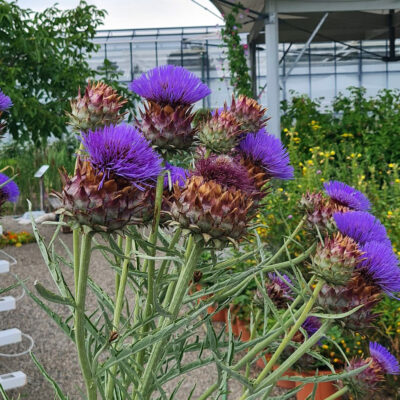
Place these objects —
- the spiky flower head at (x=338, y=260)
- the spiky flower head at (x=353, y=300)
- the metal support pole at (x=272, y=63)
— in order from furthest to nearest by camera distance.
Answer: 1. the metal support pole at (x=272, y=63)
2. the spiky flower head at (x=353, y=300)
3. the spiky flower head at (x=338, y=260)

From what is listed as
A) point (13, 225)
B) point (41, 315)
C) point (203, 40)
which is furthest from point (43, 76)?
point (203, 40)

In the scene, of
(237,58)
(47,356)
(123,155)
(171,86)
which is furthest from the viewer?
(237,58)

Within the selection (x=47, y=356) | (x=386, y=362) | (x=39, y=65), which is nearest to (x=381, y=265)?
(x=386, y=362)

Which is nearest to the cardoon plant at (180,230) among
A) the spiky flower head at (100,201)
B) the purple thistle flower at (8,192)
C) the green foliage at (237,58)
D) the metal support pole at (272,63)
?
the spiky flower head at (100,201)

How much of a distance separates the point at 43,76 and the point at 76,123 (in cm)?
557

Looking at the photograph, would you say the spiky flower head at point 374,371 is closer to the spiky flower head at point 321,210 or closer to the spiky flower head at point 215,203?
the spiky flower head at point 321,210

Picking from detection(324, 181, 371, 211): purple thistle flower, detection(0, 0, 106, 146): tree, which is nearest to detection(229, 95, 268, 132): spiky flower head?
detection(324, 181, 371, 211): purple thistle flower

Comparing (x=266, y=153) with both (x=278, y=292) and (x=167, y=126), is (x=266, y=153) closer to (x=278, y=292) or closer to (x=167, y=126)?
(x=167, y=126)

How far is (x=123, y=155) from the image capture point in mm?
804

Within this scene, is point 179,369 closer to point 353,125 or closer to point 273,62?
point 273,62

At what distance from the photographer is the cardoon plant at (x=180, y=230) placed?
0.86m

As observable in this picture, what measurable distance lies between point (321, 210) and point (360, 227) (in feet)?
0.52

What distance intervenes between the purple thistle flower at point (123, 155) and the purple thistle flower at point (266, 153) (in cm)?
30

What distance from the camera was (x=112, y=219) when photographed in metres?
0.86
